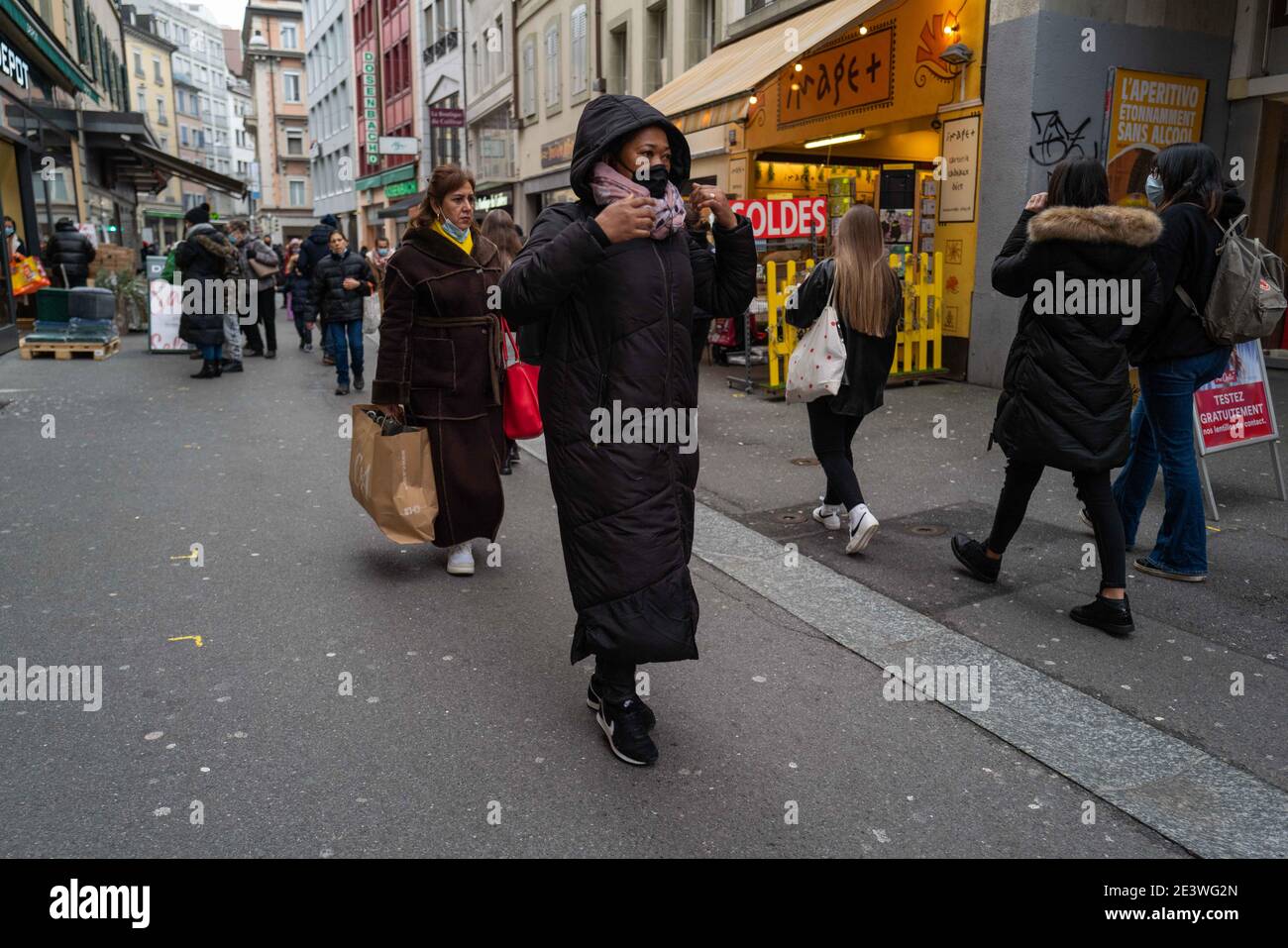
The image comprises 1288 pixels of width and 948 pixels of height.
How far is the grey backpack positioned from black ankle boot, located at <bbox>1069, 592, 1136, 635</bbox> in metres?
1.48

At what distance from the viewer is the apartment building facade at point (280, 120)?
7294 centimetres

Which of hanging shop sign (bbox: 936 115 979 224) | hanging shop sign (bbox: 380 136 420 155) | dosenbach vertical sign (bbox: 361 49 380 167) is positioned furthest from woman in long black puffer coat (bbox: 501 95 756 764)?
dosenbach vertical sign (bbox: 361 49 380 167)

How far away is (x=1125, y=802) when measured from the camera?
3.04 m

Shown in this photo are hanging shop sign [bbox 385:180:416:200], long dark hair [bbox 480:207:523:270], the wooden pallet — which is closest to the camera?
long dark hair [bbox 480:207:523:270]

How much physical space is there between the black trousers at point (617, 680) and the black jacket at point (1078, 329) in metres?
2.21

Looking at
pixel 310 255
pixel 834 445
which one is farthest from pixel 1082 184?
pixel 310 255

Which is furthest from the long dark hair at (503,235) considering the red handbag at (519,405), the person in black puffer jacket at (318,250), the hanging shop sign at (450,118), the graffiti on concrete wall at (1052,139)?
the hanging shop sign at (450,118)

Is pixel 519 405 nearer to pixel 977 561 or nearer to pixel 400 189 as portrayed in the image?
pixel 977 561

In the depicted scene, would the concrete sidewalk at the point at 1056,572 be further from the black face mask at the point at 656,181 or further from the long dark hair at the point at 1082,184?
the black face mask at the point at 656,181

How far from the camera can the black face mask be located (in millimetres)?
3061

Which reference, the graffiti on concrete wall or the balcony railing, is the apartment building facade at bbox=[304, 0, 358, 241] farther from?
the graffiti on concrete wall

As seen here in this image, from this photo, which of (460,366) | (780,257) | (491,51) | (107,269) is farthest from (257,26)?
(460,366)

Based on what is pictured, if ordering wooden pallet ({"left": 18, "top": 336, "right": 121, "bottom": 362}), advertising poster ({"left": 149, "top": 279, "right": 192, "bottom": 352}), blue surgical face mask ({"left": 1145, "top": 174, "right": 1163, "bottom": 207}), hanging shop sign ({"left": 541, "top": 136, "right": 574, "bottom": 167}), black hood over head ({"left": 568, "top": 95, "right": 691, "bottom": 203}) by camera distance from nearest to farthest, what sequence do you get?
1. black hood over head ({"left": 568, "top": 95, "right": 691, "bottom": 203})
2. blue surgical face mask ({"left": 1145, "top": 174, "right": 1163, "bottom": 207})
3. wooden pallet ({"left": 18, "top": 336, "right": 121, "bottom": 362})
4. advertising poster ({"left": 149, "top": 279, "right": 192, "bottom": 352})
5. hanging shop sign ({"left": 541, "top": 136, "right": 574, "bottom": 167})

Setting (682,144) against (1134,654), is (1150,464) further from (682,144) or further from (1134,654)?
(682,144)
